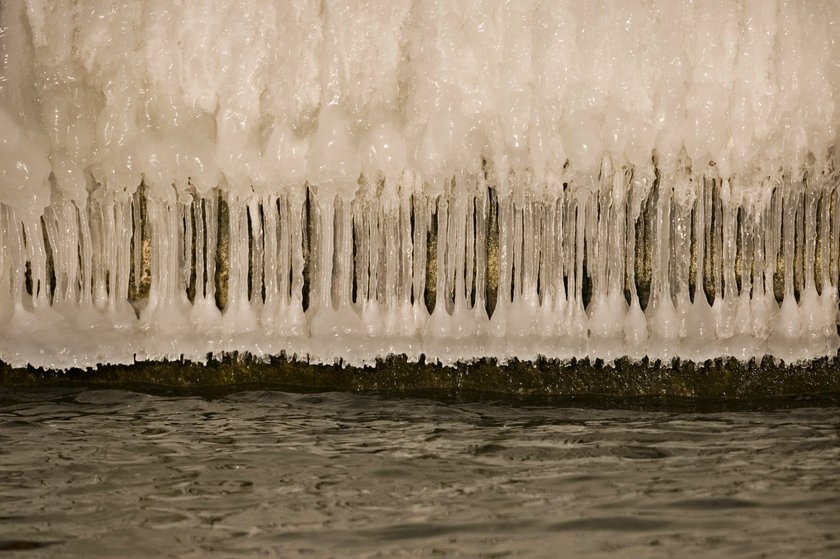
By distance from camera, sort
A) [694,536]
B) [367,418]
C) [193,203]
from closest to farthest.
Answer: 1. [694,536]
2. [367,418]
3. [193,203]

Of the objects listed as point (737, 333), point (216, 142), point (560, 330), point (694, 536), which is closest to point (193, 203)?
point (216, 142)

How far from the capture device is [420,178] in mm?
5383

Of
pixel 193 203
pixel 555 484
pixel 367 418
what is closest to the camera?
pixel 555 484

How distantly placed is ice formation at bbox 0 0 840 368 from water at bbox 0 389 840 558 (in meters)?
0.37

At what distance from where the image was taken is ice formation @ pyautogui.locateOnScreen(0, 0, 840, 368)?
5273mm

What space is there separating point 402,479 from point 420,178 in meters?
1.56

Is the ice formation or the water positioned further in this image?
the ice formation

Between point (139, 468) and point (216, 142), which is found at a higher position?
point (216, 142)

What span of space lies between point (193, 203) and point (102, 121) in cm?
53

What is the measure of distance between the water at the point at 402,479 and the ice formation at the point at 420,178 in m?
0.37

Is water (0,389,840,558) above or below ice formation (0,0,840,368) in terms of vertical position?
below

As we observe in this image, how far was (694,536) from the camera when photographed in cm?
372

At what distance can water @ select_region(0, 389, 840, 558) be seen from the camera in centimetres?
371

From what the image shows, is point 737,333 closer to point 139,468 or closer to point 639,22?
point 639,22
